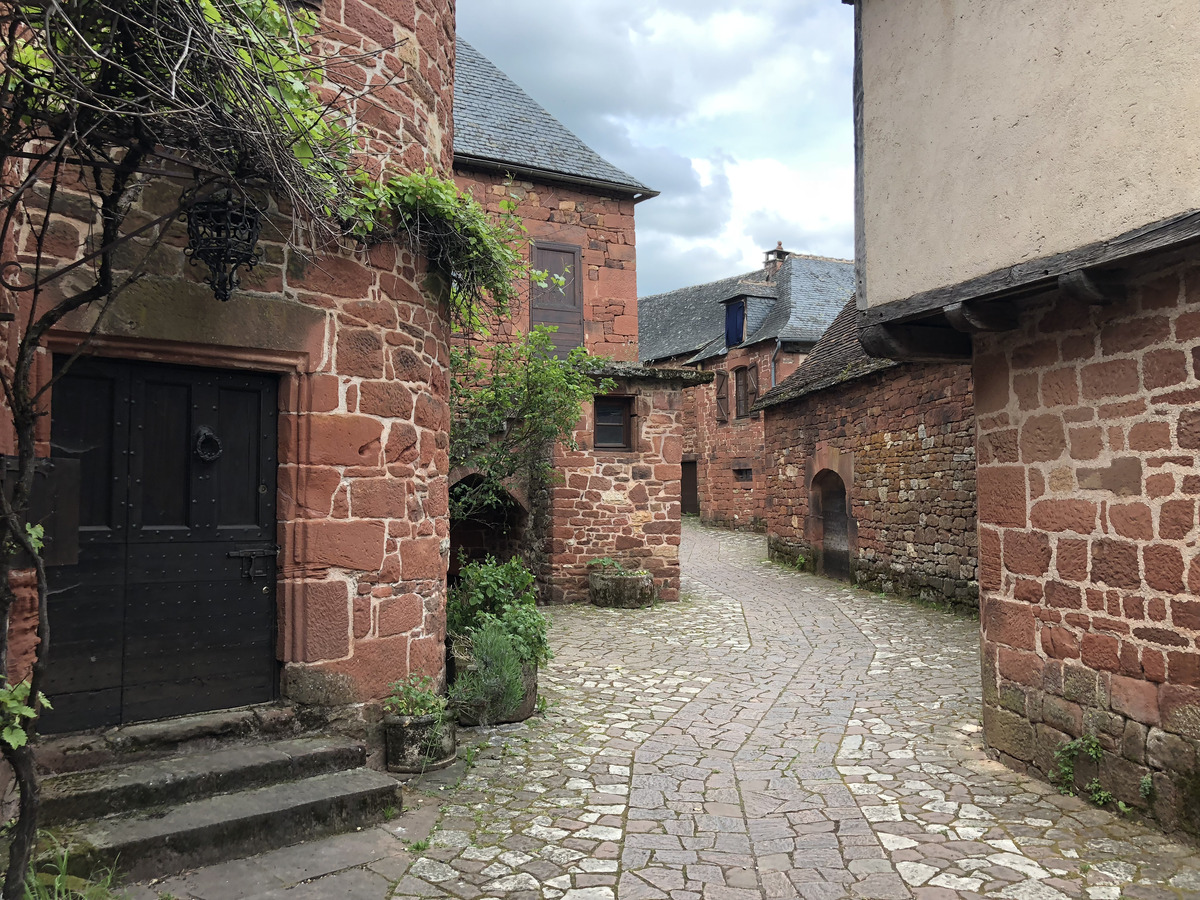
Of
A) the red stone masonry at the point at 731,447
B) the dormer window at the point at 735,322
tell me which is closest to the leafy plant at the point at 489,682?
the red stone masonry at the point at 731,447

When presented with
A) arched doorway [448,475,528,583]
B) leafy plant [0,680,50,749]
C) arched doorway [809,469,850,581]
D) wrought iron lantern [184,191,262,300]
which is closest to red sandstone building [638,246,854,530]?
arched doorway [809,469,850,581]

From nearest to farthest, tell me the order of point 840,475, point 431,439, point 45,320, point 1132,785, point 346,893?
point 45,320 < point 346,893 < point 1132,785 < point 431,439 < point 840,475

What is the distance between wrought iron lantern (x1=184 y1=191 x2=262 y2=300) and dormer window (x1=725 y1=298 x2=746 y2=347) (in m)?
21.8

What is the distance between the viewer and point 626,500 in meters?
12.3

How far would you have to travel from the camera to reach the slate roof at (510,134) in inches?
489

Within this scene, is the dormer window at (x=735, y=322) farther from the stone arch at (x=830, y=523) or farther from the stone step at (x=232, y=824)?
the stone step at (x=232, y=824)

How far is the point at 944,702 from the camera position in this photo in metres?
6.29

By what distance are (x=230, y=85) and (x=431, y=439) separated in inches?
98.8

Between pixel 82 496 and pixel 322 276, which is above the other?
pixel 322 276

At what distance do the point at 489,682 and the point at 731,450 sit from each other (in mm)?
20117

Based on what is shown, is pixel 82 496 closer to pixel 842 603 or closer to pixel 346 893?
pixel 346 893

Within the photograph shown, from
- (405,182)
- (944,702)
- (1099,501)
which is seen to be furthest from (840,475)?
(405,182)

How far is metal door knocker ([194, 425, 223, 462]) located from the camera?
4090mm

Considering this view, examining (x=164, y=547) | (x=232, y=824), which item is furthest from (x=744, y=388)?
(x=232, y=824)
